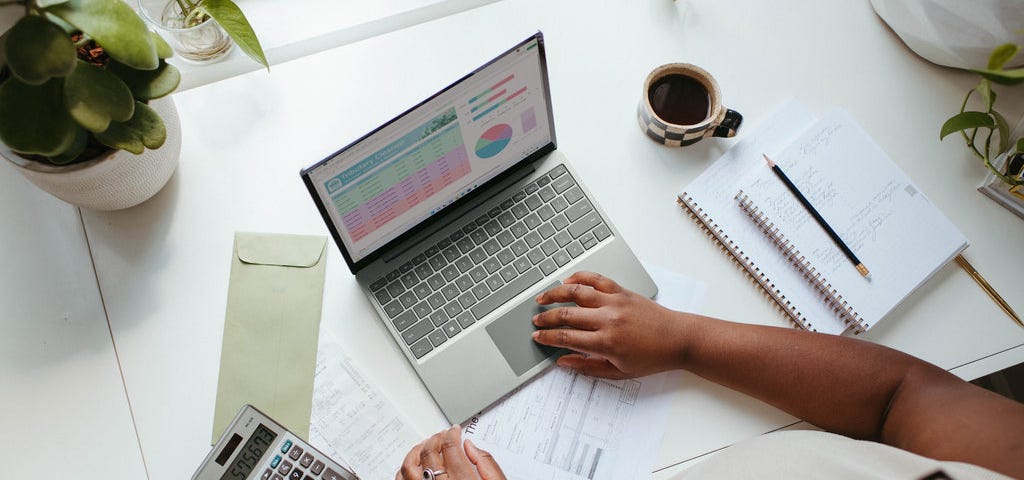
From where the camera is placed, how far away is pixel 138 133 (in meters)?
0.73

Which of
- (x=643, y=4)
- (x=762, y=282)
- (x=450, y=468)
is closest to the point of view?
(x=450, y=468)

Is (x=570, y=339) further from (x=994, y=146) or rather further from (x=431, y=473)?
(x=994, y=146)

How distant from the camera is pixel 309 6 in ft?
3.32

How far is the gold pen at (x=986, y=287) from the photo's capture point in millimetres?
940

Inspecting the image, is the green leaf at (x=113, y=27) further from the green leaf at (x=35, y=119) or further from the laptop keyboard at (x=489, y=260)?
the laptop keyboard at (x=489, y=260)

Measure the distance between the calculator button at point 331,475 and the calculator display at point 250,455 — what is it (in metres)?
0.07

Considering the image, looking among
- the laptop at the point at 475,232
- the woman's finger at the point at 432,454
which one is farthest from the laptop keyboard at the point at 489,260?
the woman's finger at the point at 432,454

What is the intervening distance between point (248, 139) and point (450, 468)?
0.52m

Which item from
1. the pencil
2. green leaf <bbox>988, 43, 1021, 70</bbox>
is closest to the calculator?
the pencil

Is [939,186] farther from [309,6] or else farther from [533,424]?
[309,6]

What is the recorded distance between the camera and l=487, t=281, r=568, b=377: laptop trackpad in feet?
2.90

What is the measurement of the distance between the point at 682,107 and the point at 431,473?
1.96 feet

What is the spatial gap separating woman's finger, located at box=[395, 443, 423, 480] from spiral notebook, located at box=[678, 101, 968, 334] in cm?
49

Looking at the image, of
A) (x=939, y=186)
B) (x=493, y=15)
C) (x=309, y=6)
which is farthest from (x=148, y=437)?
(x=939, y=186)
